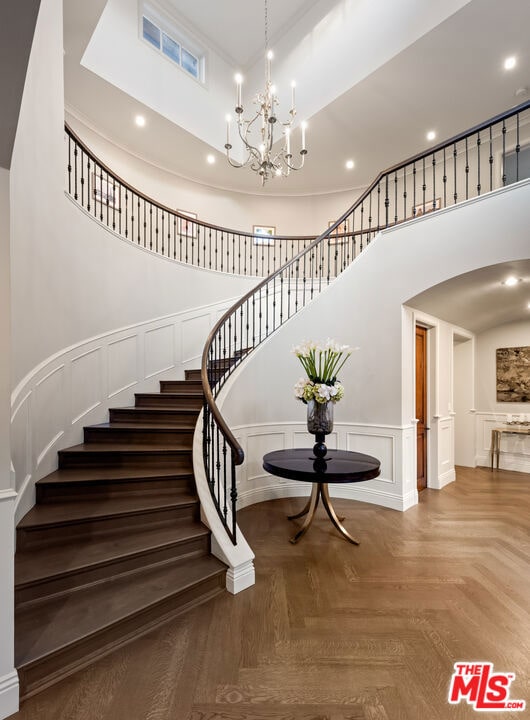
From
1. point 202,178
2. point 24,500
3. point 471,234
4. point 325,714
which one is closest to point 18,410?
point 24,500

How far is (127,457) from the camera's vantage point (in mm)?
3373

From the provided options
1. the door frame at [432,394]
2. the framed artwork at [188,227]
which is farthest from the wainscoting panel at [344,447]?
the framed artwork at [188,227]

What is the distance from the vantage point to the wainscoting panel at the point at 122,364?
4348 mm

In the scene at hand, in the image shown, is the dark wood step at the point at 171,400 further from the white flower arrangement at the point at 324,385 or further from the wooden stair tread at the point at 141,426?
the white flower arrangement at the point at 324,385

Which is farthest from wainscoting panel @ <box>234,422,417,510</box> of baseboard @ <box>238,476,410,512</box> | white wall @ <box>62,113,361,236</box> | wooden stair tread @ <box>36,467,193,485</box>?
white wall @ <box>62,113,361,236</box>

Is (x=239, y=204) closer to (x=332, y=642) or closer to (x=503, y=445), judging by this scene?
(x=503, y=445)

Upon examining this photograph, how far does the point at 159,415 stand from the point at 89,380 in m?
0.86

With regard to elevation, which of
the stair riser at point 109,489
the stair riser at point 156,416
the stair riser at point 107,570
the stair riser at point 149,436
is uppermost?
the stair riser at point 156,416

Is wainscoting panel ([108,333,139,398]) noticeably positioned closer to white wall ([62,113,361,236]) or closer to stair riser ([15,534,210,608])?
stair riser ([15,534,210,608])

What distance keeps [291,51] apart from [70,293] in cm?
605

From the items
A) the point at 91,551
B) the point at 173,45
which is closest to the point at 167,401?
the point at 91,551

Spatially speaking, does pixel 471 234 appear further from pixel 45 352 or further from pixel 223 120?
pixel 223 120

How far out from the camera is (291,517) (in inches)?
150

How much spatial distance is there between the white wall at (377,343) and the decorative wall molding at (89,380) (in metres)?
1.48
